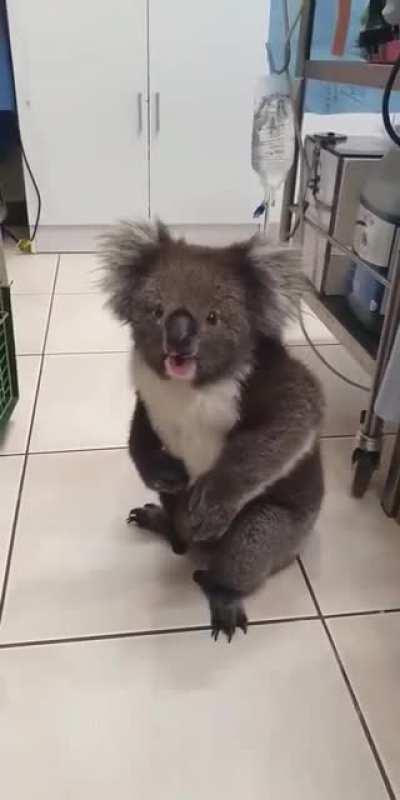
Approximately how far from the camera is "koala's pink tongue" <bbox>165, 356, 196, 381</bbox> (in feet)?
2.41

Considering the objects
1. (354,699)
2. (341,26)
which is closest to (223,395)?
(354,699)

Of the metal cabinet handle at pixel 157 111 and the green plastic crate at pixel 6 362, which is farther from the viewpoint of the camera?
the metal cabinet handle at pixel 157 111

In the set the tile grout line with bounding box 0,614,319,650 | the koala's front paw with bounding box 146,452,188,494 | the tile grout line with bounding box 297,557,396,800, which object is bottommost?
the tile grout line with bounding box 0,614,319,650

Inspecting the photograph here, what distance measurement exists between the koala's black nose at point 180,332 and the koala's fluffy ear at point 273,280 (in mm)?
99

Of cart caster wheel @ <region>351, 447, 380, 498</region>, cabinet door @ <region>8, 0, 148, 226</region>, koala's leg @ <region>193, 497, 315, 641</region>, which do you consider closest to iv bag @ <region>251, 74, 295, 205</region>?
cabinet door @ <region>8, 0, 148, 226</region>

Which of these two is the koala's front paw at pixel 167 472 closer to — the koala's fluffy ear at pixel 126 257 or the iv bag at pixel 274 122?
the koala's fluffy ear at pixel 126 257

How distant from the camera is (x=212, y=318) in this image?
74 cm

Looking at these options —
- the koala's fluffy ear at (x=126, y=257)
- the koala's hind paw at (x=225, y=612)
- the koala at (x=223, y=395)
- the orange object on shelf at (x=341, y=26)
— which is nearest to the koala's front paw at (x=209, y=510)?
the koala at (x=223, y=395)

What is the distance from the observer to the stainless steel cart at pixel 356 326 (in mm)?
1018

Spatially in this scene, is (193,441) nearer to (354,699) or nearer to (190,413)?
(190,413)

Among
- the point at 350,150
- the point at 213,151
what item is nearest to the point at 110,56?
the point at 213,151

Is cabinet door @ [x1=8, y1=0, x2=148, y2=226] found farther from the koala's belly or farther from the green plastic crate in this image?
the koala's belly

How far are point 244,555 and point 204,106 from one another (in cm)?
187

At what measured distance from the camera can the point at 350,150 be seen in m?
1.37
